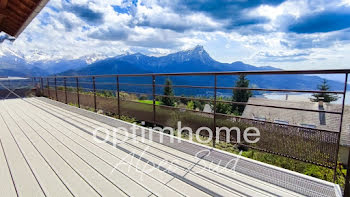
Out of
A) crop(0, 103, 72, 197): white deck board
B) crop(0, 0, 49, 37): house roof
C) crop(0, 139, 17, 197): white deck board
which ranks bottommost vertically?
crop(0, 139, 17, 197): white deck board

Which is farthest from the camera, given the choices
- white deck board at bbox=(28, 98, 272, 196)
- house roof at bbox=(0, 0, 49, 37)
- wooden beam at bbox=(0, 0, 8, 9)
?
wooden beam at bbox=(0, 0, 8, 9)

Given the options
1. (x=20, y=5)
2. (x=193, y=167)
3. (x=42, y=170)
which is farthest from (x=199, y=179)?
(x=20, y=5)

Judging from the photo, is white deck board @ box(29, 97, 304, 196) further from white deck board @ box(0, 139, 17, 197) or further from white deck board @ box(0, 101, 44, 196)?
white deck board @ box(0, 139, 17, 197)

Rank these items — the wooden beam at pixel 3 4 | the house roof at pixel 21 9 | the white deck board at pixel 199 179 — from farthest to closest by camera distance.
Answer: the wooden beam at pixel 3 4
the house roof at pixel 21 9
the white deck board at pixel 199 179

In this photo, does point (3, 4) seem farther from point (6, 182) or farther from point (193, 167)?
point (193, 167)

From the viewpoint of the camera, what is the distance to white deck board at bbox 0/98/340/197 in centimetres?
131

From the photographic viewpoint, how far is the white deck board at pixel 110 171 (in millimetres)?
1309

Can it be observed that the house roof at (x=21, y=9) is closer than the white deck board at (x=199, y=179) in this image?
No

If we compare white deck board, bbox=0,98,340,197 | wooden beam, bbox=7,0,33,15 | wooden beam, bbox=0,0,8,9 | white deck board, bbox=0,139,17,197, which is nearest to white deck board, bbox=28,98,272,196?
white deck board, bbox=0,98,340,197

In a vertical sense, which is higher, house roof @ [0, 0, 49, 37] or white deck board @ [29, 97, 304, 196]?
house roof @ [0, 0, 49, 37]

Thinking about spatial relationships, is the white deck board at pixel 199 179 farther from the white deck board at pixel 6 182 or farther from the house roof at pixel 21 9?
the house roof at pixel 21 9

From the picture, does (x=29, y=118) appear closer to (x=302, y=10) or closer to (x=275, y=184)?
(x=275, y=184)

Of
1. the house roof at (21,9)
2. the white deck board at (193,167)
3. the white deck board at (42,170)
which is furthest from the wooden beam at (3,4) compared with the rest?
the white deck board at (193,167)

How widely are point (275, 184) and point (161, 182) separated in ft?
3.09
